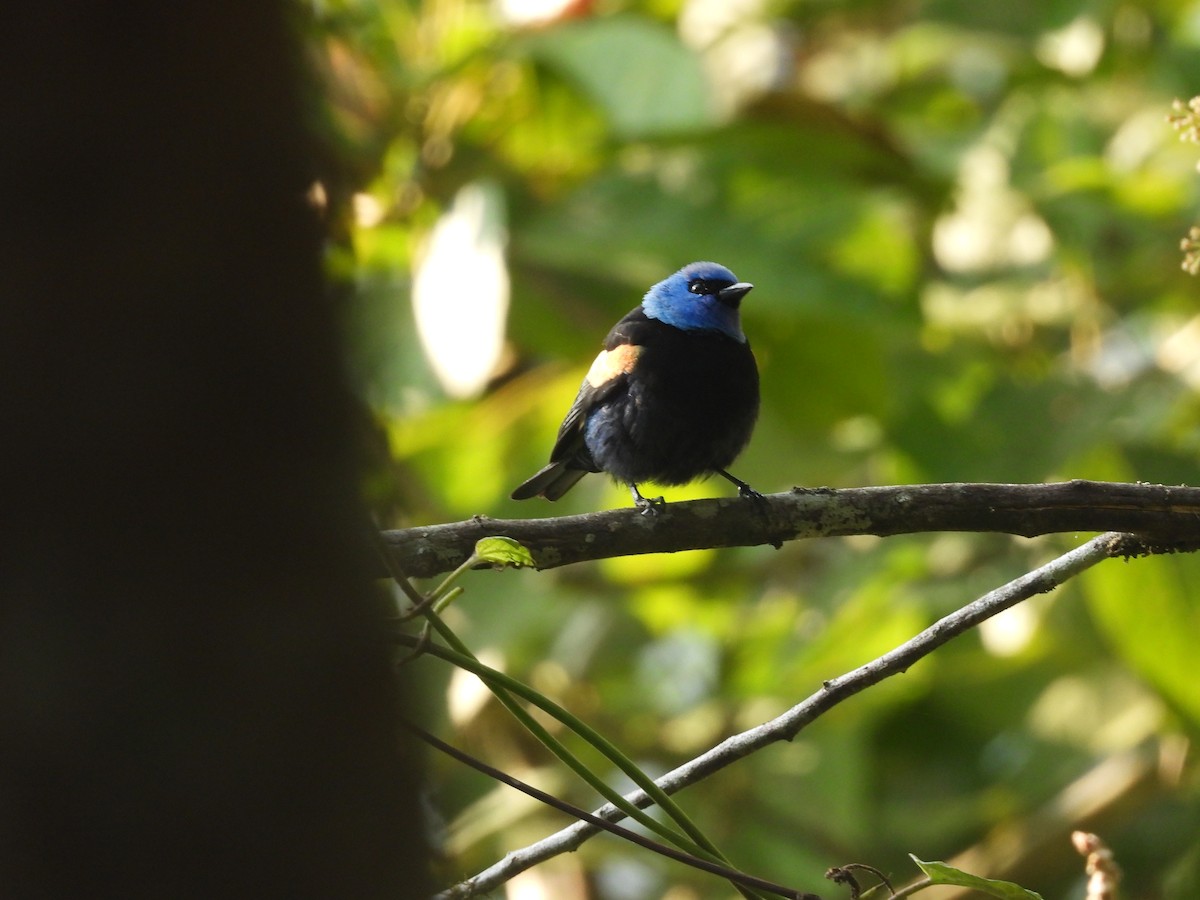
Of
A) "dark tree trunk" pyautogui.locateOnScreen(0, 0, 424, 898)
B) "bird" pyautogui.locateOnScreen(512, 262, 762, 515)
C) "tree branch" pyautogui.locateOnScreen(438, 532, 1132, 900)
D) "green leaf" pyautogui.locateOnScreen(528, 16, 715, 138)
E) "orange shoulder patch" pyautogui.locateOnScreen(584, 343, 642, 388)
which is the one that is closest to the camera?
"dark tree trunk" pyautogui.locateOnScreen(0, 0, 424, 898)

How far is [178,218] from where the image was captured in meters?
1.24

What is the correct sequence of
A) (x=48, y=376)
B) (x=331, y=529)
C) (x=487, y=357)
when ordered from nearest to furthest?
(x=48, y=376) < (x=331, y=529) < (x=487, y=357)

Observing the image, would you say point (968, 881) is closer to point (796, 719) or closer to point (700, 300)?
point (796, 719)

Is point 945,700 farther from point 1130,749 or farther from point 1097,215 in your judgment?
point 1097,215

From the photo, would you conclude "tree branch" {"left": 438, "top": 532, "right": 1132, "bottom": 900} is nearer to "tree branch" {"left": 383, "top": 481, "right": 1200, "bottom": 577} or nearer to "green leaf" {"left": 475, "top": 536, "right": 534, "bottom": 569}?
"tree branch" {"left": 383, "top": 481, "right": 1200, "bottom": 577}

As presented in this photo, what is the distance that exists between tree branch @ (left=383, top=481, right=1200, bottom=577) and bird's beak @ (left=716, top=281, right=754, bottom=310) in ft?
6.84

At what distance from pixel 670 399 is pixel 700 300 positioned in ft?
2.07

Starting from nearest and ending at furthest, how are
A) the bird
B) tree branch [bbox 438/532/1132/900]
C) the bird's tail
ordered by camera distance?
tree branch [bbox 438/532/1132/900] → the bird → the bird's tail

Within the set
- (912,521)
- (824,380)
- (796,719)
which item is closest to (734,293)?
(824,380)

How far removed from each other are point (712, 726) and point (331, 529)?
16.4 ft

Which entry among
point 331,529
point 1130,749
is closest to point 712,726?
point 1130,749

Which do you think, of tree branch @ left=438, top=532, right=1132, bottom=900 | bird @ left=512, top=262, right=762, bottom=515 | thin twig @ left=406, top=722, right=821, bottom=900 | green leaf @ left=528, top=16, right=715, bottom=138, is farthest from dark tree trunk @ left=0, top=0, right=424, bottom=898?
green leaf @ left=528, top=16, right=715, bottom=138

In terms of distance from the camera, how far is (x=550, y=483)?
17.0 feet

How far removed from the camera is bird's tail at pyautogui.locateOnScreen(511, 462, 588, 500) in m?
5.11
